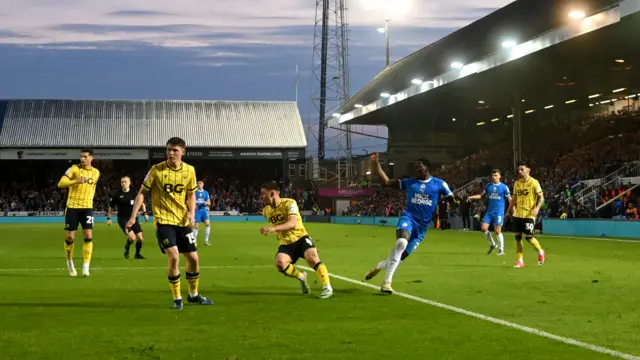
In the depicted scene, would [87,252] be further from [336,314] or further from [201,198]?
[201,198]

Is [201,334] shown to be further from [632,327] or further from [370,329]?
[632,327]

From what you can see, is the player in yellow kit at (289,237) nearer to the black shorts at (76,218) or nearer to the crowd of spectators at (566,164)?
the black shorts at (76,218)

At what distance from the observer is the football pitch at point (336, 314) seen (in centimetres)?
786

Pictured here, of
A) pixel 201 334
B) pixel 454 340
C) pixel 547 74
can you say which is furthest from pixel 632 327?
pixel 547 74

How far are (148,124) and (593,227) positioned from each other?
48.6 m

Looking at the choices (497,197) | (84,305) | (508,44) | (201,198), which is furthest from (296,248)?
(508,44)

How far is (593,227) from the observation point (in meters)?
33.8

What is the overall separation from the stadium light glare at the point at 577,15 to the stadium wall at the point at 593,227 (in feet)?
25.9

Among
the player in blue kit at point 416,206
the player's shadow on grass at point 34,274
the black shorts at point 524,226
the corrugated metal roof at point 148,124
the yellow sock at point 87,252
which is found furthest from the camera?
the corrugated metal roof at point 148,124

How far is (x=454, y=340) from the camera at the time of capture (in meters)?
8.30

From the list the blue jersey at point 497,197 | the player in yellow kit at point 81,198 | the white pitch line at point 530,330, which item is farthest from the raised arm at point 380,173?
the blue jersey at point 497,197

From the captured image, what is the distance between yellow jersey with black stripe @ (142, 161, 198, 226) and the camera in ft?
36.1

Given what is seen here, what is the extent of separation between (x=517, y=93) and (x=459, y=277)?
1487 inches

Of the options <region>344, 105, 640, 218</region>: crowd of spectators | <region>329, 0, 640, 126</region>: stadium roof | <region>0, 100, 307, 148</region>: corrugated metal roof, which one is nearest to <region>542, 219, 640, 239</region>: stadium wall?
<region>344, 105, 640, 218</region>: crowd of spectators
